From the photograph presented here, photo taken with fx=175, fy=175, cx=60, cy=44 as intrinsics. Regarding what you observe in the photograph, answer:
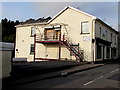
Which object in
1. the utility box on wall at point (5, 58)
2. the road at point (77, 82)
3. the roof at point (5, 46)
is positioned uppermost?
the roof at point (5, 46)

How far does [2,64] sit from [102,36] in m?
19.6

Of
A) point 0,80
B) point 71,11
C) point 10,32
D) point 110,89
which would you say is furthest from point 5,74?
point 10,32

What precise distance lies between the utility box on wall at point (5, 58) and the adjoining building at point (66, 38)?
1406 centimetres

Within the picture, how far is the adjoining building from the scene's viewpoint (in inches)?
867

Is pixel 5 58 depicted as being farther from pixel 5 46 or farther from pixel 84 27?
pixel 84 27

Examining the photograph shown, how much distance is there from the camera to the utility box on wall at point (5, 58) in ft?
25.8

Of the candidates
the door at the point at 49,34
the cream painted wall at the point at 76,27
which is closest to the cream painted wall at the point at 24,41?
the door at the point at 49,34

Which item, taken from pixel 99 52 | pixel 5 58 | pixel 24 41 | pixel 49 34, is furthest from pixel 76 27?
pixel 5 58

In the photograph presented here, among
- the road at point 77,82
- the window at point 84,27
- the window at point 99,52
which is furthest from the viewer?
the window at point 99,52

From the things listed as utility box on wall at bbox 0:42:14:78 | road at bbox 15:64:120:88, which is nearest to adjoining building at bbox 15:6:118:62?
road at bbox 15:64:120:88

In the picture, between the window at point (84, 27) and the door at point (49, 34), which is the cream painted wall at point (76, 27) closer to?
the window at point (84, 27)

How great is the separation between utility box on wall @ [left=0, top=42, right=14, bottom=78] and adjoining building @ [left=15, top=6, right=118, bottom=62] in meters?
14.1

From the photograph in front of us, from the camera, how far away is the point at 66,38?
23.6 meters

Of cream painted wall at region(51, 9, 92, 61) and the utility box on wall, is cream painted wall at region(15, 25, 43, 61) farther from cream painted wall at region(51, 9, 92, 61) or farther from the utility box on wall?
the utility box on wall
